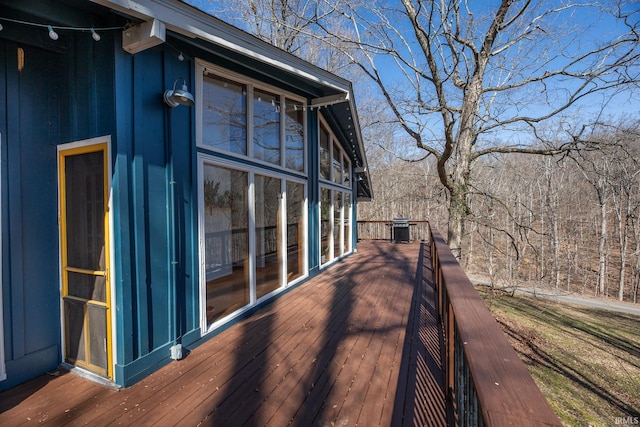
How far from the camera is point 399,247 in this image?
10.2 m

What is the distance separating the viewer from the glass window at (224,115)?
10.4 feet

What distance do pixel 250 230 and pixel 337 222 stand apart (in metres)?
4.03

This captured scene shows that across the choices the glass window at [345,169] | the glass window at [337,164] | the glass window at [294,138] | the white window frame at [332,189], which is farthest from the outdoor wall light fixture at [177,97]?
the glass window at [345,169]

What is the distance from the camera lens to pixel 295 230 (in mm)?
4906

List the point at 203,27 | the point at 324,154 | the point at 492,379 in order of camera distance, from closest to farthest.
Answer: the point at 492,379 → the point at 203,27 → the point at 324,154

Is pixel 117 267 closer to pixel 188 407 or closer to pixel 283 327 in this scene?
pixel 188 407

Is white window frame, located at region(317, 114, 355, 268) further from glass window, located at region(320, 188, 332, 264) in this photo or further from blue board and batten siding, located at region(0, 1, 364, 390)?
blue board and batten siding, located at region(0, 1, 364, 390)

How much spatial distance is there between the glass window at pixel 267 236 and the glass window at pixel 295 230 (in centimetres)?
31

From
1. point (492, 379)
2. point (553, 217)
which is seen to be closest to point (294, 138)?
point (492, 379)

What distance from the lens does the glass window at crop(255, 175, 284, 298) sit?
12.8 feet

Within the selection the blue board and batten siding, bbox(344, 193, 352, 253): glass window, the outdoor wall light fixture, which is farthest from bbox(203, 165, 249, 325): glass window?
bbox(344, 193, 352, 253): glass window

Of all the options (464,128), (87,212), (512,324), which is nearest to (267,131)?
(87,212)

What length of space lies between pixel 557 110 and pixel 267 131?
8176mm

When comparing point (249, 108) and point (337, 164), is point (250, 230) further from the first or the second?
point (337, 164)
